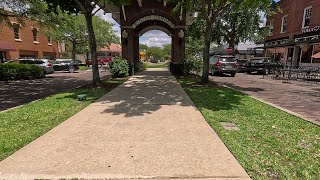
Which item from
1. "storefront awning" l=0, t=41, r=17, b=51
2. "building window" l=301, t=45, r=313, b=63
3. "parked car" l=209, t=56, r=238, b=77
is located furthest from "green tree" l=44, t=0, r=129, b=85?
"building window" l=301, t=45, r=313, b=63

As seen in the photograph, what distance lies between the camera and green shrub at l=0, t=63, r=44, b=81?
51.5ft

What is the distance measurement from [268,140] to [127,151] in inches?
106

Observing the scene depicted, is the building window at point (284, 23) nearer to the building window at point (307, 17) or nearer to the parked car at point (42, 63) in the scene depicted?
the building window at point (307, 17)

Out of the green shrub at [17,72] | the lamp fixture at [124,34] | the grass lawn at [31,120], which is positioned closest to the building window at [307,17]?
the lamp fixture at [124,34]

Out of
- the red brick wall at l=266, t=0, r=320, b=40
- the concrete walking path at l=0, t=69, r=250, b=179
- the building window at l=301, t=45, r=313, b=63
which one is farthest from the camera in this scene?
the building window at l=301, t=45, r=313, b=63

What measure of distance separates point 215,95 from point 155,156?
5.81 m

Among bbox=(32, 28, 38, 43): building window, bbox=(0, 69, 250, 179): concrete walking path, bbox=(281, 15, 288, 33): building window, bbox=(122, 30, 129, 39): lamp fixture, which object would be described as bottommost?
bbox=(0, 69, 250, 179): concrete walking path

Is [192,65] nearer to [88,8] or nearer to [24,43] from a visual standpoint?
[88,8]

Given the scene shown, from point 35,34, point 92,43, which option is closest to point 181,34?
point 92,43

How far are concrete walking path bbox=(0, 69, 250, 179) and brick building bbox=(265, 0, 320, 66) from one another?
21.4 m

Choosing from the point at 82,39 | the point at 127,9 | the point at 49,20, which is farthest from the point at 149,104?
the point at 82,39

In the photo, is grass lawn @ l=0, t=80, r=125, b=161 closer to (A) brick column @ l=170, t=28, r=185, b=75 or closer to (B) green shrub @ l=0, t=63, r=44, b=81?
(A) brick column @ l=170, t=28, r=185, b=75

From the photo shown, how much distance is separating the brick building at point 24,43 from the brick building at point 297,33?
28126 mm

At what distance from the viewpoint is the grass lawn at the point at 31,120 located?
4.29 m
